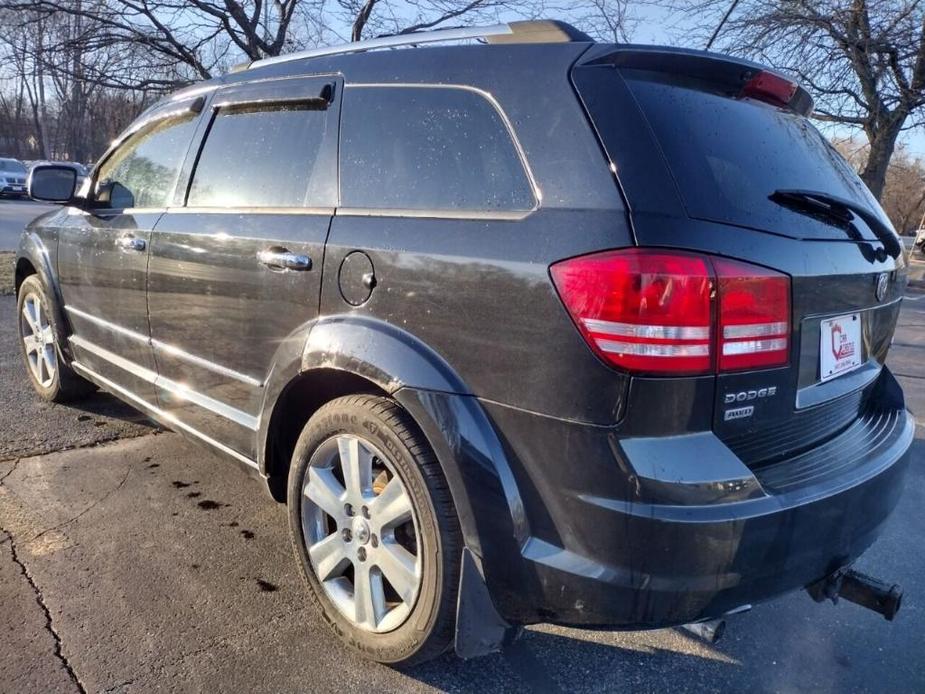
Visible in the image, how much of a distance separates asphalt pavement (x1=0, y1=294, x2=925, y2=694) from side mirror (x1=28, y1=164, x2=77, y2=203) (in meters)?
1.58

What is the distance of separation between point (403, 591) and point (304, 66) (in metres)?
2.01

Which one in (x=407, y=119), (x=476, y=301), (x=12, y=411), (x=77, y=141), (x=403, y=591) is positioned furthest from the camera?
(x=77, y=141)

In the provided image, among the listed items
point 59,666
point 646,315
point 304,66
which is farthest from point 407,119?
point 59,666

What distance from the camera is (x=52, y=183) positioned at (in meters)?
3.96

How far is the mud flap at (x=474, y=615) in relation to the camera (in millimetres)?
1895

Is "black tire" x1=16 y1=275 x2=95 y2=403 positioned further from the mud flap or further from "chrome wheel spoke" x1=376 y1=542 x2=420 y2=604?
the mud flap

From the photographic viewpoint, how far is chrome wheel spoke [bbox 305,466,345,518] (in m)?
2.28

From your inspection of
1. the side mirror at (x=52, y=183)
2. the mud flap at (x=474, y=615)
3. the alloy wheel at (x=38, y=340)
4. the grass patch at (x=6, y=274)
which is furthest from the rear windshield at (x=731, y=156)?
the grass patch at (x=6, y=274)

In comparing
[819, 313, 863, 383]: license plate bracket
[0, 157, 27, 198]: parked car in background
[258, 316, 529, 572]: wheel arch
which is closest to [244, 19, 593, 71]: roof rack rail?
[258, 316, 529, 572]: wheel arch

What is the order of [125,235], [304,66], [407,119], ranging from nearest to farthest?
[407,119], [304,66], [125,235]

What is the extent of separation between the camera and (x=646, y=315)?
1.64 m

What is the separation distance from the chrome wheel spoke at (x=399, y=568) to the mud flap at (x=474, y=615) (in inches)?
7.7

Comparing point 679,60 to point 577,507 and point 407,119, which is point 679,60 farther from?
point 577,507

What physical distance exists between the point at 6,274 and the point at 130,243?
792 cm
